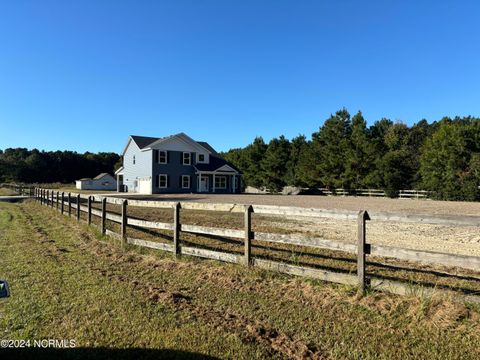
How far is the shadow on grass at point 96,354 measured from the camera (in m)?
3.70

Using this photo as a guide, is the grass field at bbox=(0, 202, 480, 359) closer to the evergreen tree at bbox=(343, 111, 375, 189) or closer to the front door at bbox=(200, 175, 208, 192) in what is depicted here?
the front door at bbox=(200, 175, 208, 192)

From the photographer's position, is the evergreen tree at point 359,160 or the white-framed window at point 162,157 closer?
the white-framed window at point 162,157

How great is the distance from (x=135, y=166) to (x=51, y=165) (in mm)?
61796

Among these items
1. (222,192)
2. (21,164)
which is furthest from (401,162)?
(21,164)

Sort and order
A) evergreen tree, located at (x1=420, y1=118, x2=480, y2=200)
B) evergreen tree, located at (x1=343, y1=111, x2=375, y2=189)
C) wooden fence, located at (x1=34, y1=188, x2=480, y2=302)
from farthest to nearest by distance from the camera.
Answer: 1. evergreen tree, located at (x1=343, y1=111, x2=375, y2=189)
2. evergreen tree, located at (x1=420, y1=118, x2=480, y2=200)
3. wooden fence, located at (x1=34, y1=188, x2=480, y2=302)

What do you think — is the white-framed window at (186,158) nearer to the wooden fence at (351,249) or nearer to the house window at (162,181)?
the house window at (162,181)

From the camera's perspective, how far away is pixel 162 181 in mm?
45719

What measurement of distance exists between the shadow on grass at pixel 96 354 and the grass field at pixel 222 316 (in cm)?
2

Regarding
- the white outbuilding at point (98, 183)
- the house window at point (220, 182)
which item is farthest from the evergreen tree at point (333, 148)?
the white outbuilding at point (98, 183)

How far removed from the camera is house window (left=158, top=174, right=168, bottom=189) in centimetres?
4534

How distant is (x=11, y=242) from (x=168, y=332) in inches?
305

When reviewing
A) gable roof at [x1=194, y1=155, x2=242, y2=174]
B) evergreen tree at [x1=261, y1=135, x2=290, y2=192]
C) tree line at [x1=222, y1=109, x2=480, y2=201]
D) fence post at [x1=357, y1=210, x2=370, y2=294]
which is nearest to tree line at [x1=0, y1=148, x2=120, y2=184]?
tree line at [x1=222, y1=109, x2=480, y2=201]

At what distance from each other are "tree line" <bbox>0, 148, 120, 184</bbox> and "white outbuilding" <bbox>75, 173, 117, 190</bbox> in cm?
2660

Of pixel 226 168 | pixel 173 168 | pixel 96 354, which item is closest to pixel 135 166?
pixel 173 168
